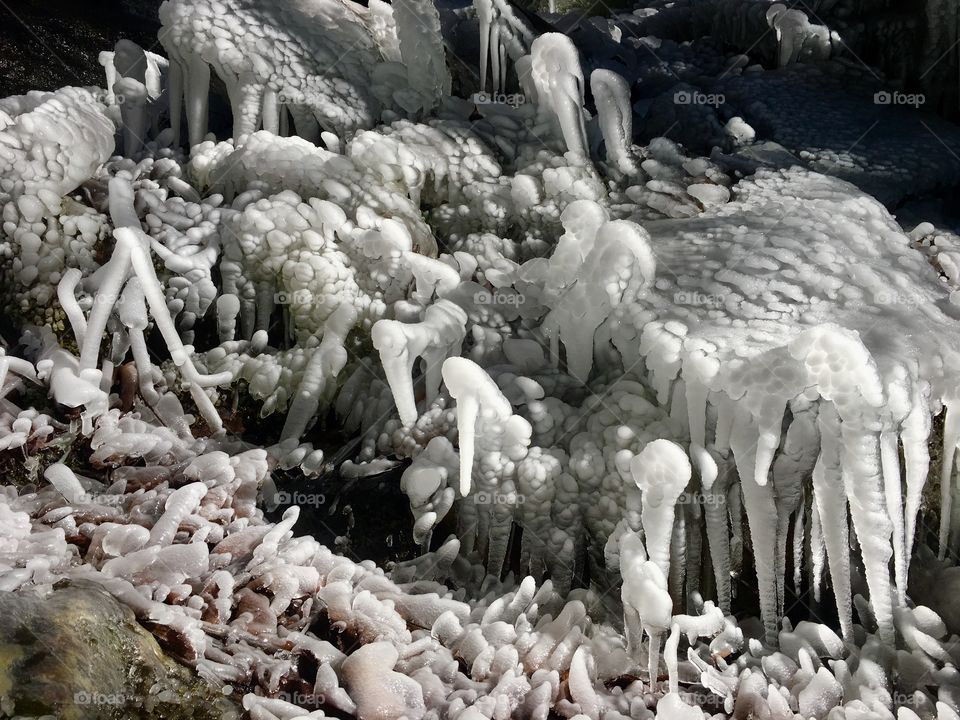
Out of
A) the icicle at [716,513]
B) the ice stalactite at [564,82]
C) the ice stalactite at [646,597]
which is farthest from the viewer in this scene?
the ice stalactite at [564,82]

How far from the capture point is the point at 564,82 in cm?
393

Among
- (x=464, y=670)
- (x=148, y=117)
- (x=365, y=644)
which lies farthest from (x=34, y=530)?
(x=148, y=117)

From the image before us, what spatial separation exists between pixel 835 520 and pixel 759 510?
9.1 inches

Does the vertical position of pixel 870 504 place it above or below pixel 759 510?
above

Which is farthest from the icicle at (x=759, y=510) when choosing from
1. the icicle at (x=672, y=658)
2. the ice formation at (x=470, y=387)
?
the icicle at (x=672, y=658)
